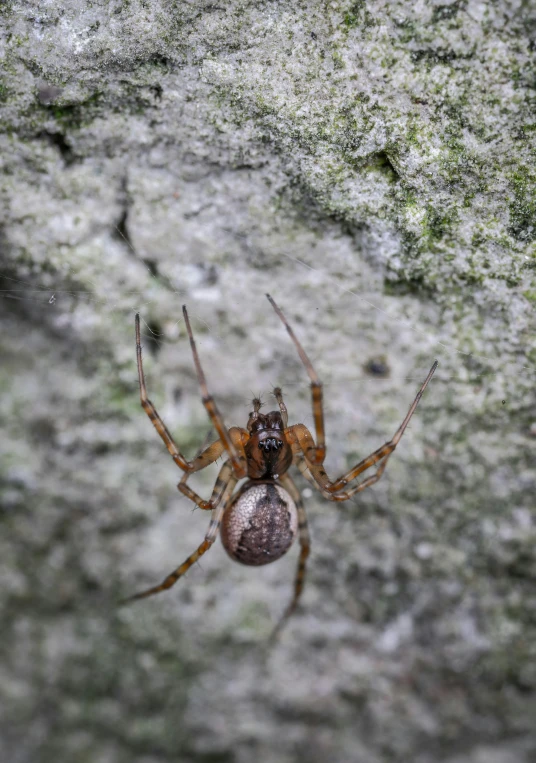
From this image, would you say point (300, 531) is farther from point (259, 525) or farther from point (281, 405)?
point (281, 405)

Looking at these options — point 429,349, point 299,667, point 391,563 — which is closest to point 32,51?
point 429,349

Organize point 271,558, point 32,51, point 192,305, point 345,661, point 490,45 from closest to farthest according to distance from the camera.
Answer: point 490,45 → point 32,51 → point 271,558 → point 192,305 → point 345,661

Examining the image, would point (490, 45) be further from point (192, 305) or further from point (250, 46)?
point (192, 305)

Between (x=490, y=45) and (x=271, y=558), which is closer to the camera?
(x=490, y=45)

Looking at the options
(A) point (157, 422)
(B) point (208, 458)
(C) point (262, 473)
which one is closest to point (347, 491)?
(C) point (262, 473)

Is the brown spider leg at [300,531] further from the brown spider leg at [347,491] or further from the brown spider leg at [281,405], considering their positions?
the brown spider leg at [281,405]

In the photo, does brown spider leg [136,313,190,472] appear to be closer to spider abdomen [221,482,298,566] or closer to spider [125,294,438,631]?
spider [125,294,438,631]

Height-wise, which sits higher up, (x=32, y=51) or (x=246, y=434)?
(x=32, y=51)
